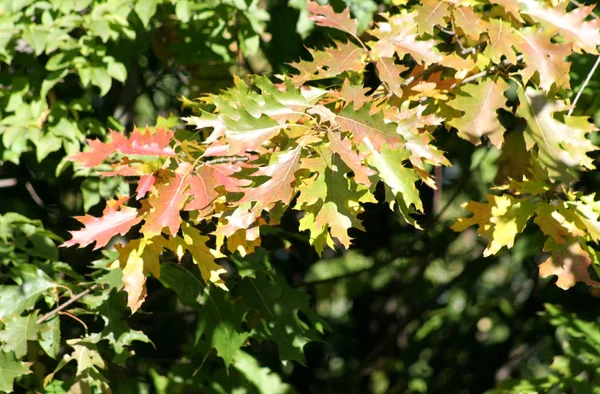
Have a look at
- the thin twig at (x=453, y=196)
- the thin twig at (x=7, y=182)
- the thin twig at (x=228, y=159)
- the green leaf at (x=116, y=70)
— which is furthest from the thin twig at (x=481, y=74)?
the thin twig at (x=7, y=182)

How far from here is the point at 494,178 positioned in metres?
3.32

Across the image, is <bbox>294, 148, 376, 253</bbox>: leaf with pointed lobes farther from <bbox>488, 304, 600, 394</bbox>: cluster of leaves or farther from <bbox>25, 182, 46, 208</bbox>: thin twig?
<bbox>25, 182, 46, 208</bbox>: thin twig

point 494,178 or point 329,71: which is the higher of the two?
point 329,71

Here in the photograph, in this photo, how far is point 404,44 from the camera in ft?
5.33

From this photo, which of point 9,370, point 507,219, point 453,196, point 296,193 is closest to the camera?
point 296,193

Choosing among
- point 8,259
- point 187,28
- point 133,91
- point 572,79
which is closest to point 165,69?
point 133,91

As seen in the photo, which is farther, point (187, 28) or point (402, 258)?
point (402, 258)

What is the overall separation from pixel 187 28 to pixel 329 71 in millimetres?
1320

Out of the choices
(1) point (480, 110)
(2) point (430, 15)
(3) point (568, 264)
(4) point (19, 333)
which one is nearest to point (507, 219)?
(3) point (568, 264)

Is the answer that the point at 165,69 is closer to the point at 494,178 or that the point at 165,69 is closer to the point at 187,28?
the point at 187,28

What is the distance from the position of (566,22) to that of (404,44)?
1.07ft

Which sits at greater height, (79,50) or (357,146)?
(357,146)

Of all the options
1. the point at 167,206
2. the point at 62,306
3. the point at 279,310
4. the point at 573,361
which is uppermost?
the point at 167,206

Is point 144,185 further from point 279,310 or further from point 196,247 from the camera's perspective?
point 279,310
